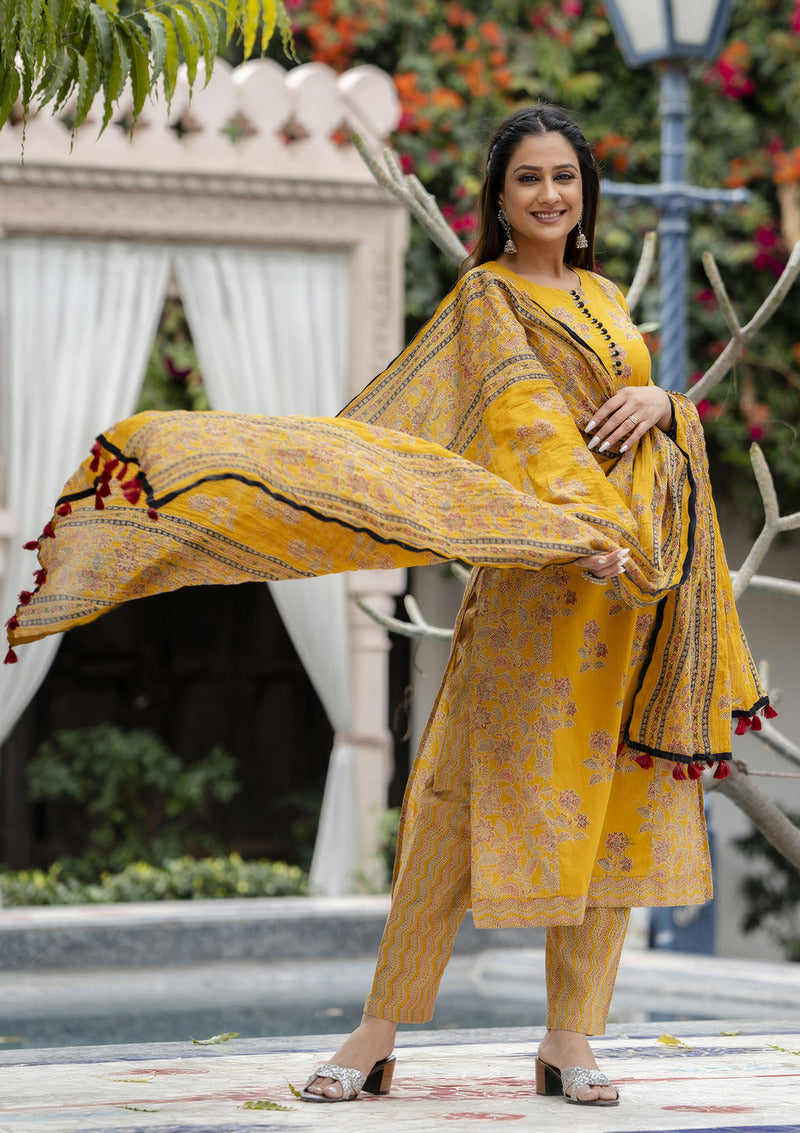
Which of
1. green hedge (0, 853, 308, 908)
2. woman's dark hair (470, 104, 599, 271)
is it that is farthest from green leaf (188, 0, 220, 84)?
green hedge (0, 853, 308, 908)

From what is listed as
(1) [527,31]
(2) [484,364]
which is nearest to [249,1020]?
(2) [484,364]

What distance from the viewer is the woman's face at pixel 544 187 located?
272cm

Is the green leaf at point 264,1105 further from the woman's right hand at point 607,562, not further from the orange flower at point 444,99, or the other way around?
the orange flower at point 444,99

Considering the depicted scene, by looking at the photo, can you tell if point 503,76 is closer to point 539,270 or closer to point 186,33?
point 539,270

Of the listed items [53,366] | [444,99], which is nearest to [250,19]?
[53,366]

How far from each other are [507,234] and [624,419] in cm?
40

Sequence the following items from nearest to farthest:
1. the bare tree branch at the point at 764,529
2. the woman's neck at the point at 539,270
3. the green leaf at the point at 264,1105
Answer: the green leaf at the point at 264,1105 → the woman's neck at the point at 539,270 → the bare tree branch at the point at 764,529

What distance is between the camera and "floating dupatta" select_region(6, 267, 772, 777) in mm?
2396

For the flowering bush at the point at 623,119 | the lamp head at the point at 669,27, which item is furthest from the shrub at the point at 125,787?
the lamp head at the point at 669,27

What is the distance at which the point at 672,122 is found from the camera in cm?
548

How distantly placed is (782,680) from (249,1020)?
158 inches

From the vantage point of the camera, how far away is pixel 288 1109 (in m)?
2.46

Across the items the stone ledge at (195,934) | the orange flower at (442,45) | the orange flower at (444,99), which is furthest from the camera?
the orange flower at (442,45)

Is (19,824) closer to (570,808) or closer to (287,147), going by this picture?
(287,147)
